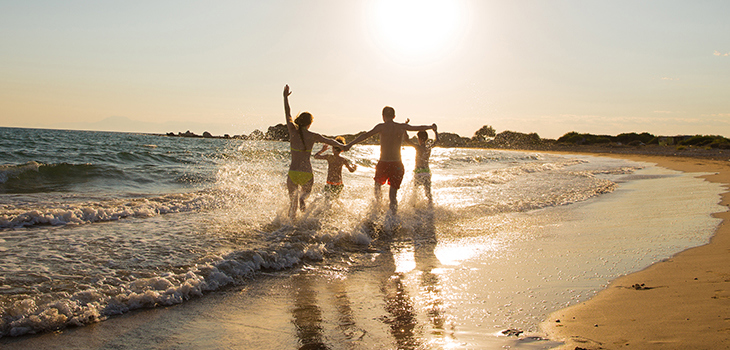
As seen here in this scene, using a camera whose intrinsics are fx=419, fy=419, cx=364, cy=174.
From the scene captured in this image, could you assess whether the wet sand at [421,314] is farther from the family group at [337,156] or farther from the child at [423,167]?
the child at [423,167]

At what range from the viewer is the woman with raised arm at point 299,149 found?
6.64 meters

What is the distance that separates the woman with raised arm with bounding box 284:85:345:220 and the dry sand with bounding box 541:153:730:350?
178 inches

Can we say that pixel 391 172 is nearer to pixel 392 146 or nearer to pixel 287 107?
pixel 392 146

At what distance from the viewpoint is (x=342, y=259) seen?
196 inches

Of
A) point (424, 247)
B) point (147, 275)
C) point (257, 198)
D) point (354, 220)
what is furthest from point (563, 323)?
point (257, 198)

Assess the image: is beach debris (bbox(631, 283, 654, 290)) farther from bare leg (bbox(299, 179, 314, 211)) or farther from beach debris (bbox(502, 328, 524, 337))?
bare leg (bbox(299, 179, 314, 211))

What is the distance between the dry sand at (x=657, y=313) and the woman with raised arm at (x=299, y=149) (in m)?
4.52

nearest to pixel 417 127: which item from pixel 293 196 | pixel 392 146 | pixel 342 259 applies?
pixel 392 146

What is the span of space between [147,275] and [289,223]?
8.58 feet

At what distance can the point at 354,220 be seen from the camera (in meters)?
6.77

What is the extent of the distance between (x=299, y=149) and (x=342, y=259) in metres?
2.35

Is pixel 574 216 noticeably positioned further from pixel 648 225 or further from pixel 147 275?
pixel 147 275

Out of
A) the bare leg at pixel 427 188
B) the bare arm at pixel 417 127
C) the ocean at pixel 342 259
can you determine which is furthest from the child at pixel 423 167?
the bare arm at pixel 417 127

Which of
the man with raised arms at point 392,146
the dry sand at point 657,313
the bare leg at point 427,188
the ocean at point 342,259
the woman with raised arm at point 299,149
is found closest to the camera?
the dry sand at point 657,313
